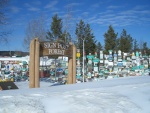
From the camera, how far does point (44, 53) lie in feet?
28.7

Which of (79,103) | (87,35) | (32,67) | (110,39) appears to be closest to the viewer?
(79,103)

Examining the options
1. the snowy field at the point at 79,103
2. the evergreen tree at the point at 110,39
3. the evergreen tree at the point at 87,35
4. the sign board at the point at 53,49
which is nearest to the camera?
the snowy field at the point at 79,103

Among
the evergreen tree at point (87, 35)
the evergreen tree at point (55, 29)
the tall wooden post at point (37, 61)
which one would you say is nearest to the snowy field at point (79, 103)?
the tall wooden post at point (37, 61)

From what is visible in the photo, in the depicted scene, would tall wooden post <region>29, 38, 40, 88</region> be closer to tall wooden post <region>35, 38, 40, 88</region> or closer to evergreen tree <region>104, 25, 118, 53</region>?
tall wooden post <region>35, 38, 40, 88</region>

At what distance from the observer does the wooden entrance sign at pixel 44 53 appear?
8.24m

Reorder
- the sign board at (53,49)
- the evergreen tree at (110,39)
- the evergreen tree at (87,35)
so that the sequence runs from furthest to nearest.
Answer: the evergreen tree at (110,39)
the evergreen tree at (87,35)
the sign board at (53,49)

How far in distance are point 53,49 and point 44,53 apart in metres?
0.42

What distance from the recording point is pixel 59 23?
Answer: 1304 inches

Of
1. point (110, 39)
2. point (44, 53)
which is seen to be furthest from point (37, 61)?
point (110, 39)

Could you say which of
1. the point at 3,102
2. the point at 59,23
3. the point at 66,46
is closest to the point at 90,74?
the point at 66,46

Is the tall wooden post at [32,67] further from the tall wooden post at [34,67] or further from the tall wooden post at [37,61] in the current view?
the tall wooden post at [37,61]

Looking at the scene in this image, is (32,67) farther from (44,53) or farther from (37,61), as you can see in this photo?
(44,53)

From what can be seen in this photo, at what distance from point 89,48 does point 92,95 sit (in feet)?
81.5

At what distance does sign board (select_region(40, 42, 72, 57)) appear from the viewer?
8742mm
